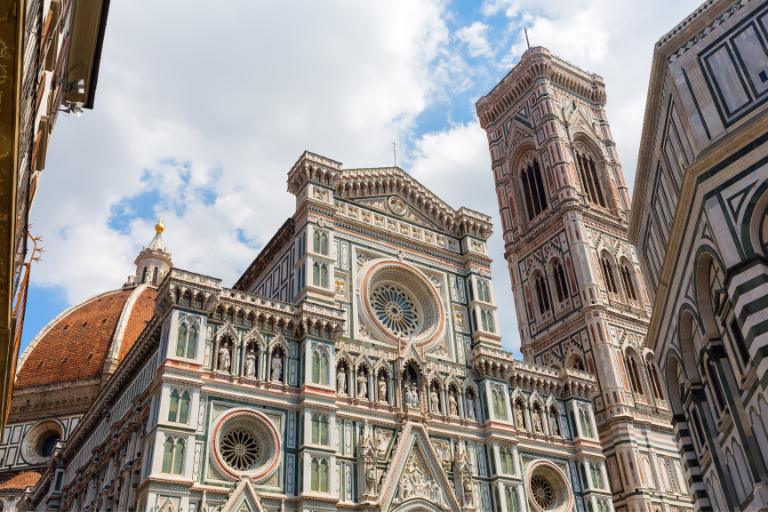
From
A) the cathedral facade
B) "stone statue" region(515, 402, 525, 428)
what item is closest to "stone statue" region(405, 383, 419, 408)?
the cathedral facade

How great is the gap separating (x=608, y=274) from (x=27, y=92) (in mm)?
35911

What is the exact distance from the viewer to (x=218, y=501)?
20.6 meters

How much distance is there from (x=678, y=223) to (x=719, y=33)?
4354 millimetres

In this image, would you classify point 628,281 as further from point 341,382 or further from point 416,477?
point 341,382

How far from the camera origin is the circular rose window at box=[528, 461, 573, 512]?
2755 cm

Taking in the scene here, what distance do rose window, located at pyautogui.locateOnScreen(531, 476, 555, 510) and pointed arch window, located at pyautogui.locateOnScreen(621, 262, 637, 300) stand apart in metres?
14.9

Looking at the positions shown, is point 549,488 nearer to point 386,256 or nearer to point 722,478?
point 386,256

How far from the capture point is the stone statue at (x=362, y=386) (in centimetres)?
2534

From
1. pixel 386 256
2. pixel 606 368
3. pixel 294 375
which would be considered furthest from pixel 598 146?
pixel 294 375

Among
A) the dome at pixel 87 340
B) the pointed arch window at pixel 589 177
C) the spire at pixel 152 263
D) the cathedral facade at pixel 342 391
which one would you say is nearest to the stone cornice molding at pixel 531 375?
the cathedral facade at pixel 342 391

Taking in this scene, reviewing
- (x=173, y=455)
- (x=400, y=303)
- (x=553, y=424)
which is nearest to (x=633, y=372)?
(x=553, y=424)

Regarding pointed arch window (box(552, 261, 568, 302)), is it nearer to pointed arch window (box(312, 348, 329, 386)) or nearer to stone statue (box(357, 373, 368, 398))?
stone statue (box(357, 373, 368, 398))

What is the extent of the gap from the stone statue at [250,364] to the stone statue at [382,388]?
5125 millimetres

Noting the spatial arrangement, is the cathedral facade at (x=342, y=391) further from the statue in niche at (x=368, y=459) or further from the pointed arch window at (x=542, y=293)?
the pointed arch window at (x=542, y=293)
